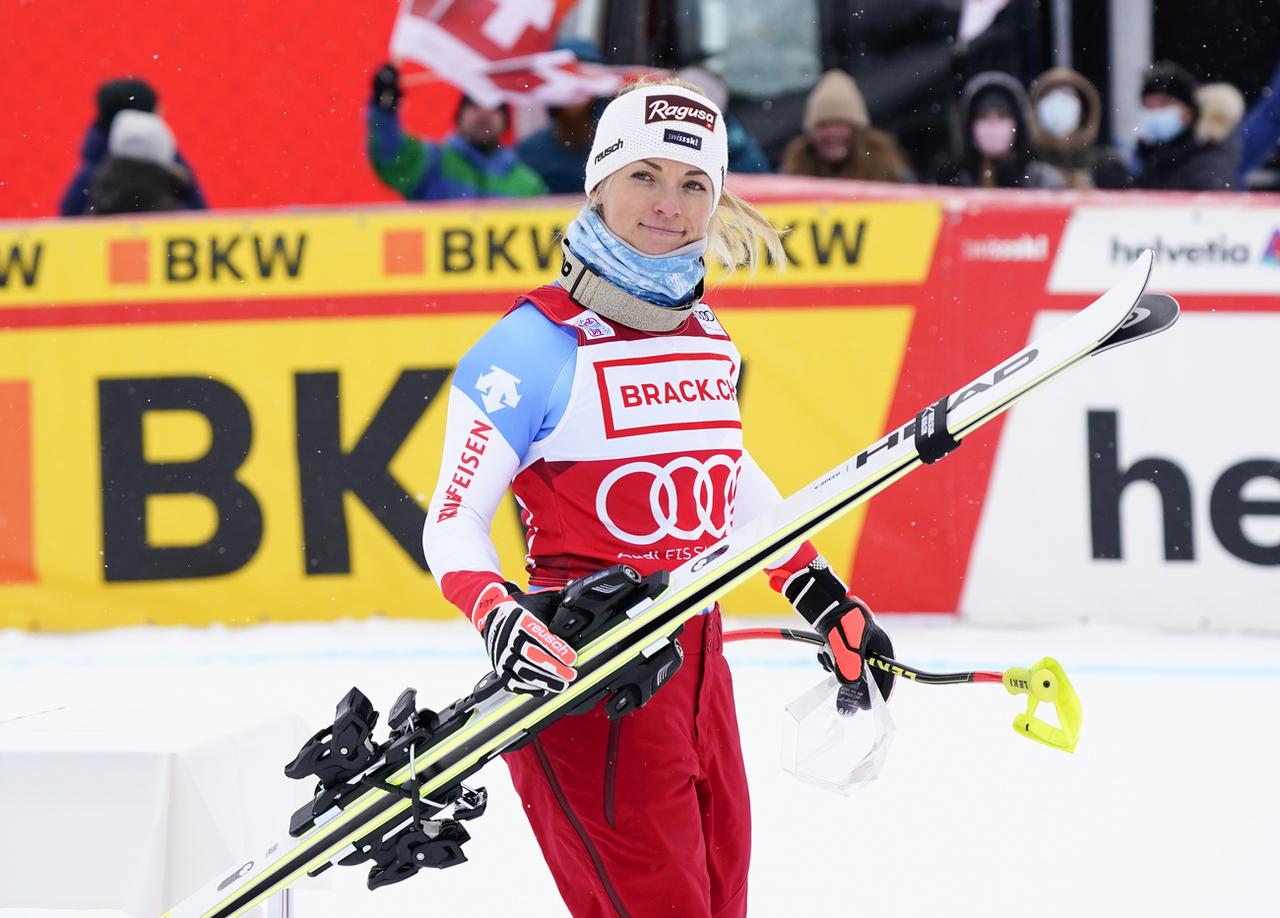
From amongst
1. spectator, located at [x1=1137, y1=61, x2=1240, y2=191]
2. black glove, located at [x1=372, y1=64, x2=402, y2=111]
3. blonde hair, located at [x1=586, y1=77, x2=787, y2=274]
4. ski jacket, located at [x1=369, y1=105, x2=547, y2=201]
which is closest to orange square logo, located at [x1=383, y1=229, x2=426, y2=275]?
ski jacket, located at [x1=369, y1=105, x2=547, y2=201]

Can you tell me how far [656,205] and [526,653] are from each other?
80 centimetres

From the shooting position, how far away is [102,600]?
627cm

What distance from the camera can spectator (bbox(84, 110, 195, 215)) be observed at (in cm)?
685

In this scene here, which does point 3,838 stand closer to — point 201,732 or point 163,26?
point 201,732

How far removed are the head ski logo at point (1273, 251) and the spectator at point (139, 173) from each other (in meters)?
4.61

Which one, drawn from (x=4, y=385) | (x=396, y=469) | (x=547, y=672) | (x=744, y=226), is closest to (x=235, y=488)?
(x=396, y=469)

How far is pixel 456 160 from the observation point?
22.9 feet

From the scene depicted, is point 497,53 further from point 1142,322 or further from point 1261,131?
point 1142,322

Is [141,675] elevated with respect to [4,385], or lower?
lower


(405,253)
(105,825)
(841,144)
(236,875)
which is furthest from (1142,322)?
(841,144)

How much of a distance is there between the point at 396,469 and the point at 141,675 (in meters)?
1.27

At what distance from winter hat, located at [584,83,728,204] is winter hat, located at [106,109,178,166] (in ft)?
16.1

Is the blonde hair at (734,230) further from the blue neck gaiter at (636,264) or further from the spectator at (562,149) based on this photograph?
the spectator at (562,149)

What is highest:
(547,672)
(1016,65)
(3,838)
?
(1016,65)
